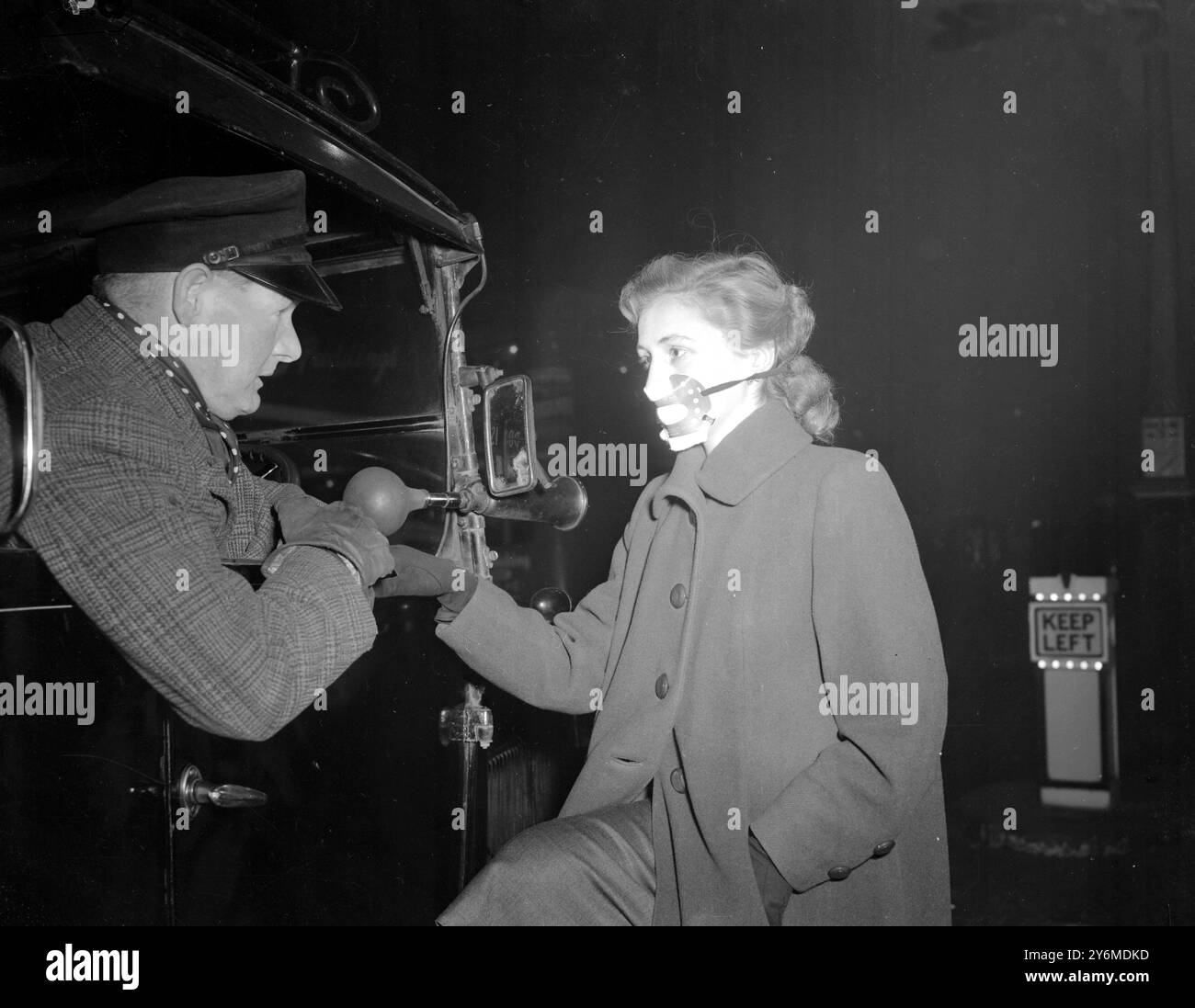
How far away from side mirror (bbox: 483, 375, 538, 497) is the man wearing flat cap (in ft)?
1.24

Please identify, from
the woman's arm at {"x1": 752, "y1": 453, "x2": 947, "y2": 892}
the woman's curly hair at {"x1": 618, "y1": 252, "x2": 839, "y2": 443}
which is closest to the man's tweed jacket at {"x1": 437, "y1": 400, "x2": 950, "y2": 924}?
the woman's arm at {"x1": 752, "y1": 453, "x2": 947, "y2": 892}

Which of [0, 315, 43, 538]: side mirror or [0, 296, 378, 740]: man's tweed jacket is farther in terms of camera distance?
[0, 296, 378, 740]: man's tweed jacket

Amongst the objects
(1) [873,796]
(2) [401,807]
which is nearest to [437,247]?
(2) [401,807]

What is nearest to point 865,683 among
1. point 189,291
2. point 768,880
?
point 768,880

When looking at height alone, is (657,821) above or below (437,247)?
below

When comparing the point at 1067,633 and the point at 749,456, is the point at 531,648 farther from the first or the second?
the point at 1067,633

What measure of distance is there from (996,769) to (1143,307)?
1.12m

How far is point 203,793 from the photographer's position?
1552 millimetres

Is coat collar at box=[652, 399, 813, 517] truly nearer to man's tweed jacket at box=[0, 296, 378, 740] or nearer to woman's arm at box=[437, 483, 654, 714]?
woman's arm at box=[437, 483, 654, 714]

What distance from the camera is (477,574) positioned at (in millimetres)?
1837

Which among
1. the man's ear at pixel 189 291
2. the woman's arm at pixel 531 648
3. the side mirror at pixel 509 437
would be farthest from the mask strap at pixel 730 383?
the man's ear at pixel 189 291

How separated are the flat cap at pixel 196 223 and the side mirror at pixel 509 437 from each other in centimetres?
55

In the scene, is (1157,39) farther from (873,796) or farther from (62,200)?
(62,200)

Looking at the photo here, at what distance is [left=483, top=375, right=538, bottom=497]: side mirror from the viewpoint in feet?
5.99
